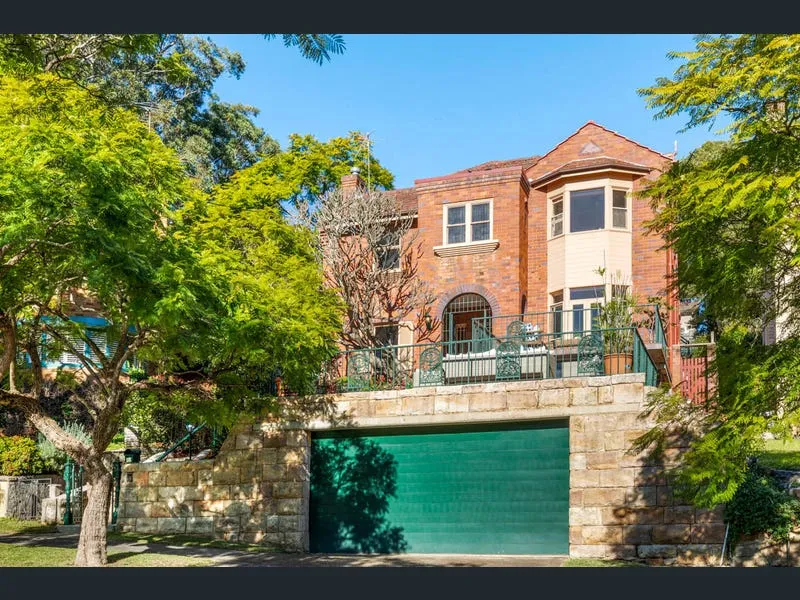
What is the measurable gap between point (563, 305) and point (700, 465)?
14630 millimetres

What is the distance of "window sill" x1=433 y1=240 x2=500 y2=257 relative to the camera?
28.4 metres

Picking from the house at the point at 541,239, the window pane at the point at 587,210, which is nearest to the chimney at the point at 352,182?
the house at the point at 541,239

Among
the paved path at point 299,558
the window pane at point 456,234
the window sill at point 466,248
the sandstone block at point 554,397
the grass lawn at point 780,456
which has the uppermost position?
the window pane at point 456,234

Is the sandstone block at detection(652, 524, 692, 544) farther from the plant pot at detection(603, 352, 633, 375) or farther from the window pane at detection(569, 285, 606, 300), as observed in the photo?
the window pane at detection(569, 285, 606, 300)

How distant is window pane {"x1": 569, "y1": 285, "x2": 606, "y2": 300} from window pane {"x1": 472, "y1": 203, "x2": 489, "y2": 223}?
346cm

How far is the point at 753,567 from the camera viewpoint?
1602 cm

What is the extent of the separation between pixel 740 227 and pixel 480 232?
595 inches

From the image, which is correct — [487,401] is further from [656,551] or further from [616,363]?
[656,551]

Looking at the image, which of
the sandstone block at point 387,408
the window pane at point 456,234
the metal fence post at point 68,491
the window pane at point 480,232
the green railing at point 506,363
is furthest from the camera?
the window pane at point 456,234

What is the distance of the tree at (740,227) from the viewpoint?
1239 centimetres

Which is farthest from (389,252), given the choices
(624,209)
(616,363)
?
(616,363)

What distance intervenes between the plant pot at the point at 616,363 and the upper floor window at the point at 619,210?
30.8 ft

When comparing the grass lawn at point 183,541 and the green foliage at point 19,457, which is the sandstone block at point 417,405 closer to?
the grass lawn at point 183,541

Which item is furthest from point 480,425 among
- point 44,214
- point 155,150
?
point 44,214
